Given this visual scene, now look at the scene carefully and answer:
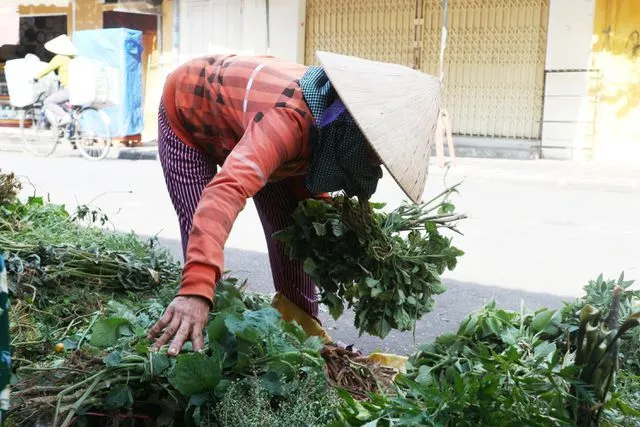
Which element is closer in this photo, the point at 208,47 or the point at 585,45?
the point at 585,45

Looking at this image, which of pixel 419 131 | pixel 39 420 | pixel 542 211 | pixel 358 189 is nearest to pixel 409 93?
pixel 419 131

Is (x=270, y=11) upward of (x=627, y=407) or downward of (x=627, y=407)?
upward

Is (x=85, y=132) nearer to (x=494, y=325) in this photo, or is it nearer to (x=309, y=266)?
(x=309, y=266)

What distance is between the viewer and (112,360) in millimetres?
1761

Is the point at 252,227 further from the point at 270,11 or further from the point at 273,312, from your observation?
the point at 270,11

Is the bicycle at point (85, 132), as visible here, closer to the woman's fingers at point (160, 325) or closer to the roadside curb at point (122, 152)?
the roadside curb at point (122, 152)

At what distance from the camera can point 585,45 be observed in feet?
39.1

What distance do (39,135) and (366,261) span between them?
12.5 m

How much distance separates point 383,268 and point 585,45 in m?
10.6

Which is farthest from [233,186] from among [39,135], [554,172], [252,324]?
[39,135]

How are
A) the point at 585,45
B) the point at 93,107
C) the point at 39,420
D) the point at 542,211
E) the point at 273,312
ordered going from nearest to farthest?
1. the point at 39,420
2. the point at 273,312
3. the point at 542,211
4. the point at 585,45
5. the point at 93,107

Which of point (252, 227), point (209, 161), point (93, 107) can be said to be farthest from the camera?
point (93, 107)

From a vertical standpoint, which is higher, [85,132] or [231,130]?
[231,130]

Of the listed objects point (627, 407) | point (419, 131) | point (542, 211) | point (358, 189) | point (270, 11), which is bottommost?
point (542, 211)
